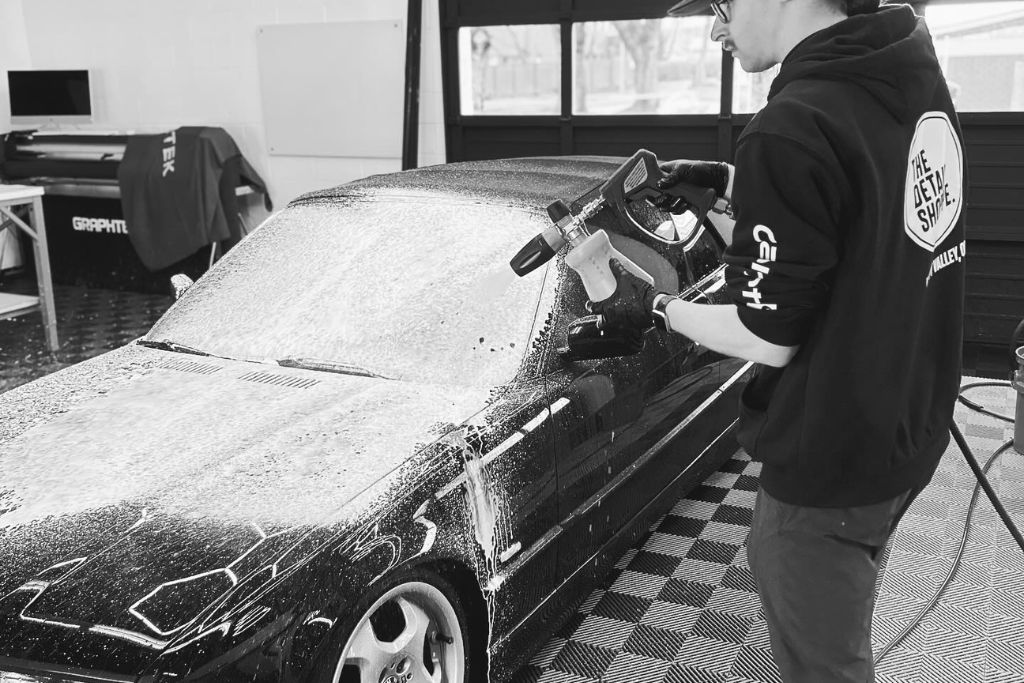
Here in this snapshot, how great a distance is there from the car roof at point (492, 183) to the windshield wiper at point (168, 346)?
0.62 metres

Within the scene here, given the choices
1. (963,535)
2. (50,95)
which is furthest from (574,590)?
(50,95)

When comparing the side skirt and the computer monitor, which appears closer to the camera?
the side skirt

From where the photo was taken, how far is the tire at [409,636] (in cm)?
168

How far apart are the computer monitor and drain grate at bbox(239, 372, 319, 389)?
6.33m

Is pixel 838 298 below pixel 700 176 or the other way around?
below

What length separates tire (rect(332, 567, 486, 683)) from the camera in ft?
5.51

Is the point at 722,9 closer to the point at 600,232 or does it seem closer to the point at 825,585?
the point at 600,232

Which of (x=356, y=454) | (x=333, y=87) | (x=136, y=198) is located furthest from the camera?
(x=333, y=87)

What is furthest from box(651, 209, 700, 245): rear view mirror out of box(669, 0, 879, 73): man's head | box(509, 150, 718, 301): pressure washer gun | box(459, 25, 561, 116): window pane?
box(459, 25, 561, 116): window pane

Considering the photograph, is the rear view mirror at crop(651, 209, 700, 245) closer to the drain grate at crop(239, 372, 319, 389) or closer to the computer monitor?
the drain grate at crop(239, 372, 319, 389)

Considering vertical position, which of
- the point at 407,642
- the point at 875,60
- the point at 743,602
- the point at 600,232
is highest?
the point at 875,60

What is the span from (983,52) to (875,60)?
477 cm

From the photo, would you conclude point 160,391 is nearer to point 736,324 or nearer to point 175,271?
point 736,324

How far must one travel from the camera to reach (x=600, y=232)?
178cm
